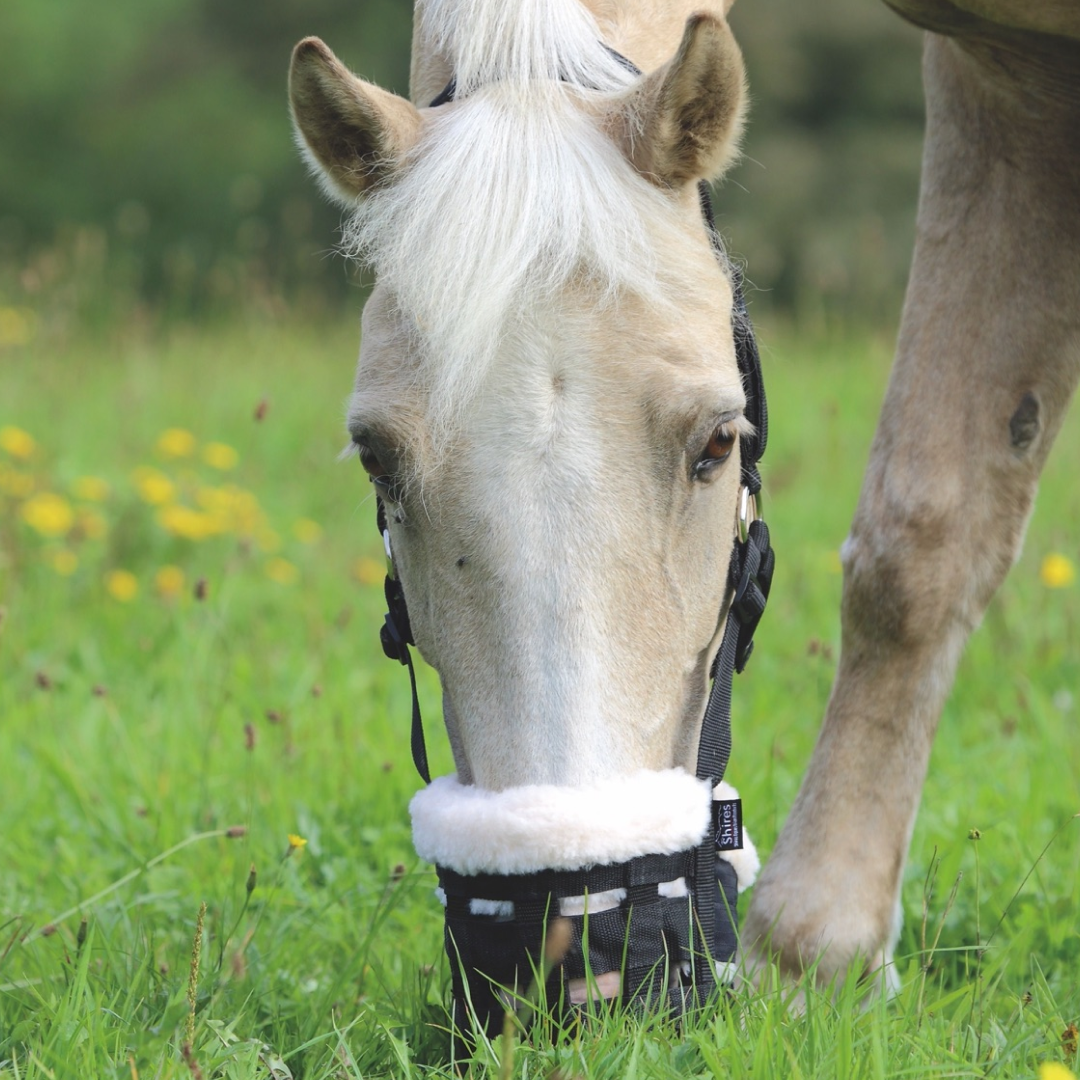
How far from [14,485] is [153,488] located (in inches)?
20.5

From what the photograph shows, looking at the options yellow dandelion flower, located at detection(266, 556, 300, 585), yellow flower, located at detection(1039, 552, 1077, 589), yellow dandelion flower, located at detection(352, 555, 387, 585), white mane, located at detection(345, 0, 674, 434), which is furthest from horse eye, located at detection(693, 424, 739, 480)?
yellow dandelion flower, located at detection(266, 556, 300, 585)

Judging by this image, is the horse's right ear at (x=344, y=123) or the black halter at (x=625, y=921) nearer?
the black halter at (x=625, y=921)

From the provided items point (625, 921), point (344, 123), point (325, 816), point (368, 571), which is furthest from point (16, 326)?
point (625, 921)

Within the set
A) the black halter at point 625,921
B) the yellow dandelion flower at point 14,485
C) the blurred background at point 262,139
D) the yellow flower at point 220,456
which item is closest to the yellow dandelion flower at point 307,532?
the yellow flower at point 220,456

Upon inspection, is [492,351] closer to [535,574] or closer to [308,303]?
[535,574]

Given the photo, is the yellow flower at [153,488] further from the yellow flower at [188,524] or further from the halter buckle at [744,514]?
the halter buckle at [744,514]

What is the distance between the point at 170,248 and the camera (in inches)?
744

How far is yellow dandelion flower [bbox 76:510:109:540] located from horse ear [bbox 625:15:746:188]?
338cm

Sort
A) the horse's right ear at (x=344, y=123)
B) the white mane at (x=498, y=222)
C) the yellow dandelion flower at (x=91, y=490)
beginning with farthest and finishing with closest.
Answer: the yellow dandelion flower at (x=91, y=490)
the horse's right ear at (x=344, y=123)
the white mane at (x=498, y=222)

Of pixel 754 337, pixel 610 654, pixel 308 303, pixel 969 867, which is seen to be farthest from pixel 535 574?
pixel 308 303

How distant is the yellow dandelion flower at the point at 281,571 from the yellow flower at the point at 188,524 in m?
0.26

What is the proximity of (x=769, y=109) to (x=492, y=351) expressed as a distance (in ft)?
51.7

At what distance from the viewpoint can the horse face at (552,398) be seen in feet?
6.08

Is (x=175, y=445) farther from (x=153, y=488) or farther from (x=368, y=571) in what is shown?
(x=368, y=571)
